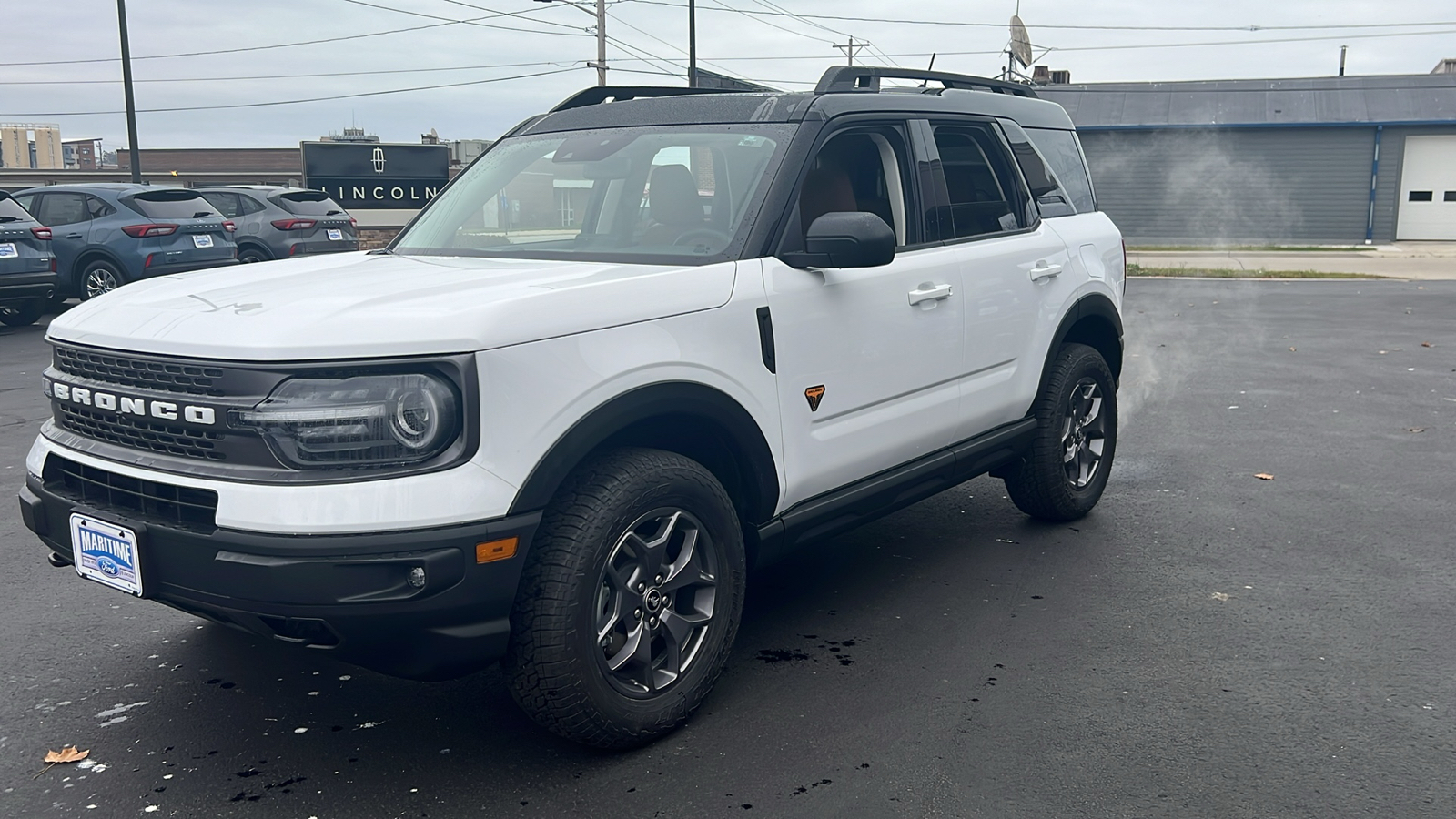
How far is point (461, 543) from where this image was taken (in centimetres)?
291

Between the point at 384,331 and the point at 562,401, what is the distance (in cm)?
48

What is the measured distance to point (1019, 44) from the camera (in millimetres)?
30000

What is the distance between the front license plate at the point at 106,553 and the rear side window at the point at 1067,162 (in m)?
4.27

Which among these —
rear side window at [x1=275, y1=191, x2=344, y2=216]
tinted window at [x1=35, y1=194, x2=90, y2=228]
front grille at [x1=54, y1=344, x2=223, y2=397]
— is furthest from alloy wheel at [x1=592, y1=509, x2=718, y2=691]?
rear side window at [x1=275, y1=191, x2=344, y2=216]

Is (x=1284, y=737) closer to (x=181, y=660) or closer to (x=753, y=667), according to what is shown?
(x=753, y=667)

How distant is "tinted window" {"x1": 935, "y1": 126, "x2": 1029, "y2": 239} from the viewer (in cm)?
490

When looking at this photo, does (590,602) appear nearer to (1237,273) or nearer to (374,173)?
(1237,273)

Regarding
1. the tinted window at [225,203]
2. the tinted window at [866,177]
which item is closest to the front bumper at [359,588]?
the tinted window at [866,177]

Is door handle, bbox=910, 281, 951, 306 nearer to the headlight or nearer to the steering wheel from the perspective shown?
the steering wheel

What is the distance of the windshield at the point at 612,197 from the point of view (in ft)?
13.2

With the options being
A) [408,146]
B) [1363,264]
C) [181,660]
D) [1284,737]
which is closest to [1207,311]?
[1363,264]

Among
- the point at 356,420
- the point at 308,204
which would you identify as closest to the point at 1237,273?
the point at 308,204

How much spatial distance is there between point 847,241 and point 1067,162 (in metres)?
2.77

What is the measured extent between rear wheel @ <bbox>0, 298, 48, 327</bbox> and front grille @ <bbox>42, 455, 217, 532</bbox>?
A: 41.4 ft
